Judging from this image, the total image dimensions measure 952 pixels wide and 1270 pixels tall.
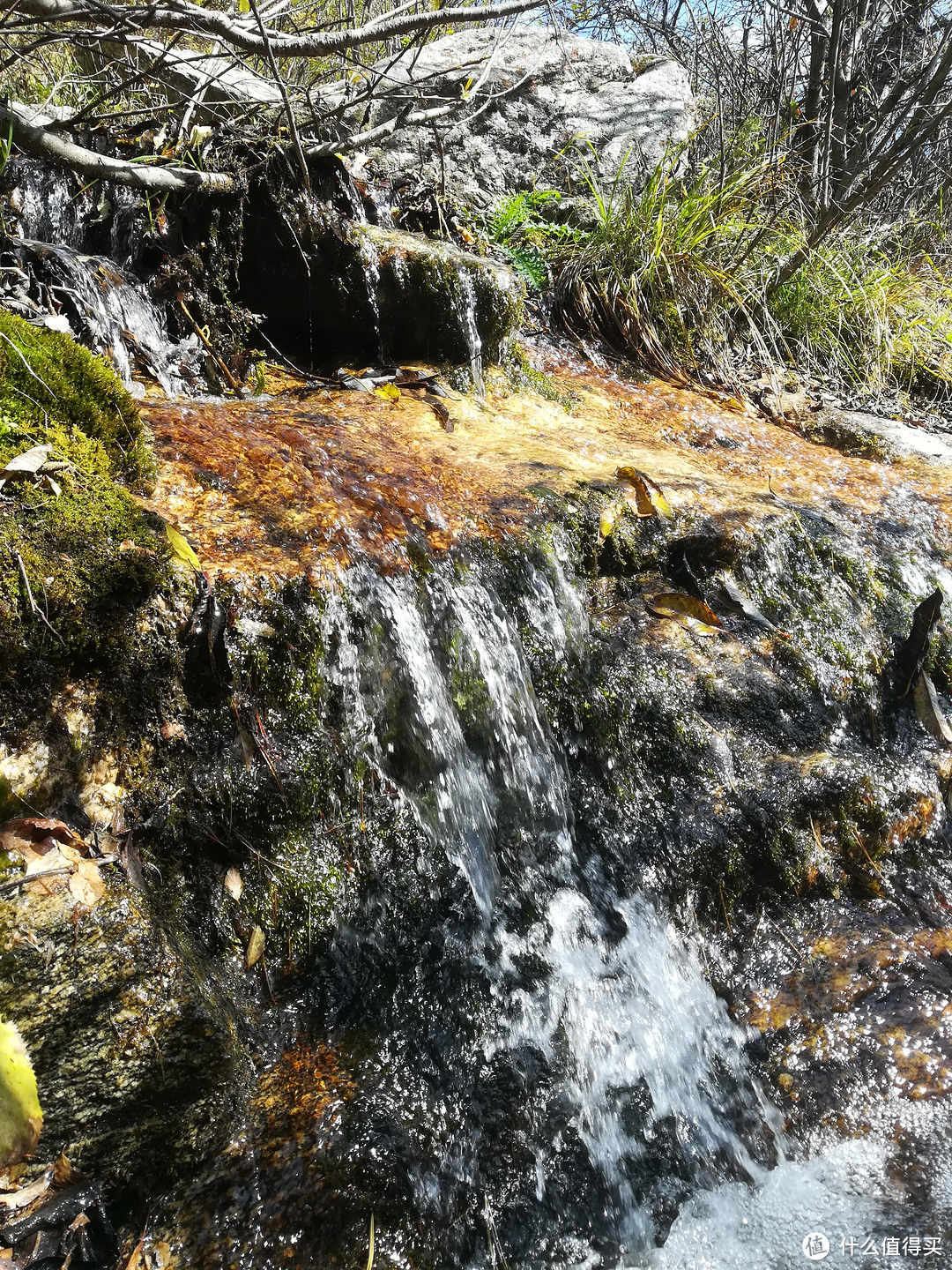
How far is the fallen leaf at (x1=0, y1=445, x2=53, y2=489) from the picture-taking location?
1923 mm

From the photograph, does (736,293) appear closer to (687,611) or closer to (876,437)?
(876,437)

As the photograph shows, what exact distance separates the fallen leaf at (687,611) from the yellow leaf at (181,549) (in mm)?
1772

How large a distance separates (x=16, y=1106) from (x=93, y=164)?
3.59 meters

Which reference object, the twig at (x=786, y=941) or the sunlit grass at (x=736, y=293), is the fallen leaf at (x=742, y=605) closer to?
the twig at (x=786, y=941)

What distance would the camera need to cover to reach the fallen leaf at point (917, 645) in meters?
3.23

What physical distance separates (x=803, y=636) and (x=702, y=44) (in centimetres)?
720

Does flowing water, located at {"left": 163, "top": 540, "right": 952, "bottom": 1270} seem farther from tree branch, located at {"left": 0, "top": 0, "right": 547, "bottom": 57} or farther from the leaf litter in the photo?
tree branch, located at {"left": 0, "top": 0, "right": 547, "bottom": 57}

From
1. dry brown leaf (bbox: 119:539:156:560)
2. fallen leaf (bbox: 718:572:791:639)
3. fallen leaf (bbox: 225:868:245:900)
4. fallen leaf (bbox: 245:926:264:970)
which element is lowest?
fallen leaf (bbox: 245:926:264:970)

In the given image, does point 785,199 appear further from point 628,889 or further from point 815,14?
point 628,889

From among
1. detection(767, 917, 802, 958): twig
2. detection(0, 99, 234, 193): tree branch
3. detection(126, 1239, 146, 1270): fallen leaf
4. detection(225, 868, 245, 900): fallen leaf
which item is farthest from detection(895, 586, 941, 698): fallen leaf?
detection(0, 99, 234, 193): tree branch

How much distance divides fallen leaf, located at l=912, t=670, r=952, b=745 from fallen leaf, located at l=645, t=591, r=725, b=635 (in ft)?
2.94

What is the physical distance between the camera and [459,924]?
225cm

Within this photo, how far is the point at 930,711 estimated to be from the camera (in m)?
3.20

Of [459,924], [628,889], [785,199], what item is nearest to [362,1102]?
[459,924]
